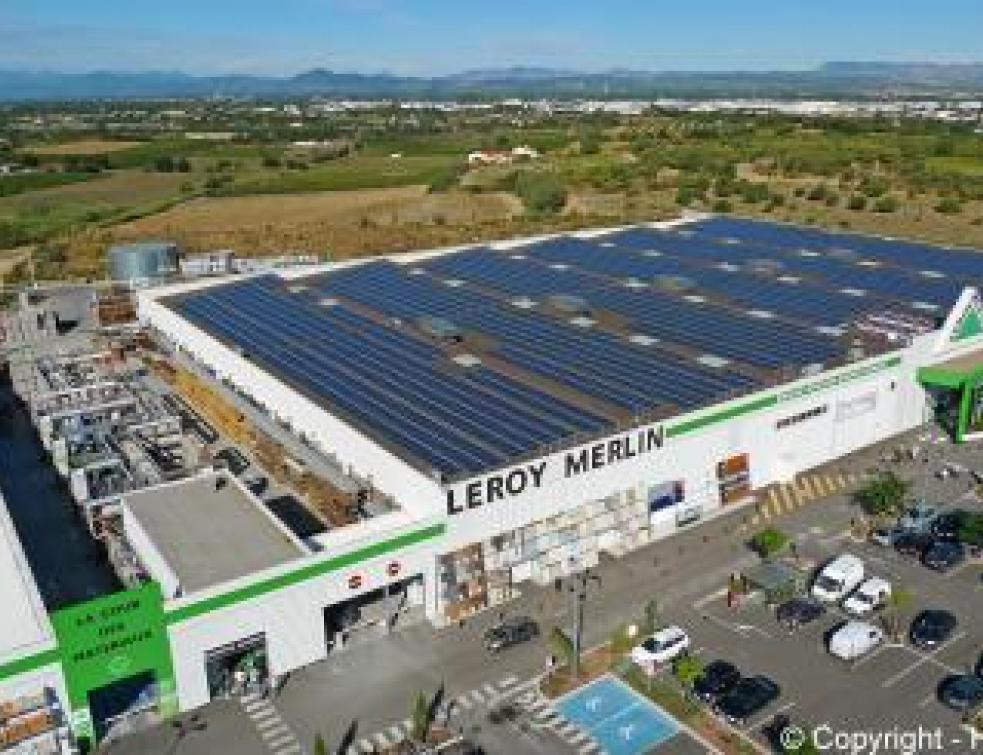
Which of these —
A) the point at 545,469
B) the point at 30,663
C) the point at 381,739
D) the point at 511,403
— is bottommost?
the point at 381,739

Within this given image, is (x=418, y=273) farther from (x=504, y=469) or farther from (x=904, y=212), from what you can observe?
(x=904, y=212)

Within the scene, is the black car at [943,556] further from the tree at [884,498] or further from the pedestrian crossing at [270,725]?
the pedestrian crossing at [270,725]

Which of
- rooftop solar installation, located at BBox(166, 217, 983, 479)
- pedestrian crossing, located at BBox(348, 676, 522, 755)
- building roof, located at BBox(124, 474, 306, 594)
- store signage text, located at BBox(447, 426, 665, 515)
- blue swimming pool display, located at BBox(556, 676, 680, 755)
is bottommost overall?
blue swimming pool display, located at BBox(556, 676, 680, 755)

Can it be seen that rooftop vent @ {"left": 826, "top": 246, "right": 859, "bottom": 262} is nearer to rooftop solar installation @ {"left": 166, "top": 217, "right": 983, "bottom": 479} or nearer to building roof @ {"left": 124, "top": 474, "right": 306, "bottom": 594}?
rooftop solar installation @ {"left": 166, "top": 217, "right": 983, "bottom": 479}

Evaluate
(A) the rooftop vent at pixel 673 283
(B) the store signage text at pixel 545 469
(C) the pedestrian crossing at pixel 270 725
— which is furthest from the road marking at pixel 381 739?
(A) the rooftop vent at pixel 673 283

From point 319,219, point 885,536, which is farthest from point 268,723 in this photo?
point 319,219

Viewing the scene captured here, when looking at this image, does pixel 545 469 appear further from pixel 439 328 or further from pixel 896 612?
pixel 439 328

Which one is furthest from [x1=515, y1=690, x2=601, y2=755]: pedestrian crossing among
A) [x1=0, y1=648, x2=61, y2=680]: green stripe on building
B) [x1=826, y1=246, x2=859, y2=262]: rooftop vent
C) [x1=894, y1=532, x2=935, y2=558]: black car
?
[x1=826, y1=246, x2=859, y2=262]: rooftop vent
